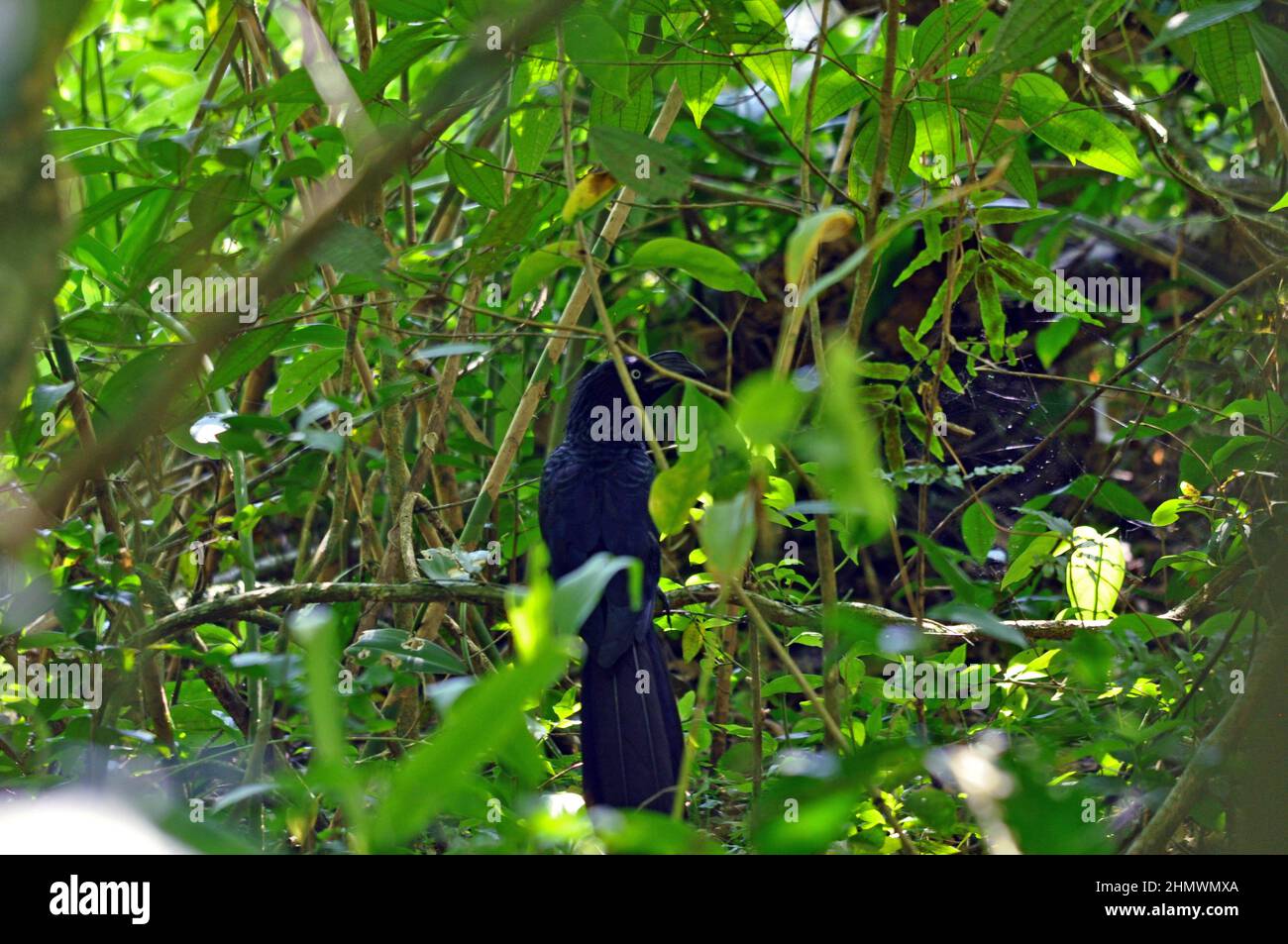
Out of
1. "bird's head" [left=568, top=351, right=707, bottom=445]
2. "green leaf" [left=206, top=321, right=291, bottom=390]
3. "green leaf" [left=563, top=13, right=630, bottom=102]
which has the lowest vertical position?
"green leaf" [left=206, top=321, right=291, bottom=390]

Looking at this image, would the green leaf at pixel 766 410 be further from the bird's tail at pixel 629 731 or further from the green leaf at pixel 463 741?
the bird's tail at pixel 629 731

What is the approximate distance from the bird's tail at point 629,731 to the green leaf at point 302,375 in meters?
0.75

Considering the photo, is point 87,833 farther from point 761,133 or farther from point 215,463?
point 761,133

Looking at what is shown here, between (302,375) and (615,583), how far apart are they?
76 cm

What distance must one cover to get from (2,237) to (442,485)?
2.14 metres

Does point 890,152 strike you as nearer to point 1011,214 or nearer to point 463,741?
point 1011,214

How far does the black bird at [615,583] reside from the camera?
6.32 feet

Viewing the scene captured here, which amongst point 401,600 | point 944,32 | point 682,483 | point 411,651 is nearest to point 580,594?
point 682,483

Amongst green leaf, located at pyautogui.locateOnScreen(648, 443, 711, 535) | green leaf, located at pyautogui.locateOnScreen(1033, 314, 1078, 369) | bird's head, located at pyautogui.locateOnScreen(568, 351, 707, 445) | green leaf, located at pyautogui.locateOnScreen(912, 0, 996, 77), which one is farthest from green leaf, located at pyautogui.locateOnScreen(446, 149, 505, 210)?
green leaf, located at pyautogui.locateOnScreen(1033, 314, 1078, 369)

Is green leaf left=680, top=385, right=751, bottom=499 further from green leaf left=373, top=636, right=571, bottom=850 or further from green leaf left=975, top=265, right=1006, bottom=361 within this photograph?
green leaf left=975, top=265, right=1006, bottom=361

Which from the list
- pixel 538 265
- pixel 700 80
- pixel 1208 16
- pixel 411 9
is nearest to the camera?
pixel 538 265

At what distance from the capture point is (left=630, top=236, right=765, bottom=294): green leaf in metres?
1.16

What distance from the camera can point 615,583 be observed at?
7.34 ft

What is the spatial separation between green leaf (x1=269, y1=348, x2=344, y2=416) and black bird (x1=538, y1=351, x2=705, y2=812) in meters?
0.59
